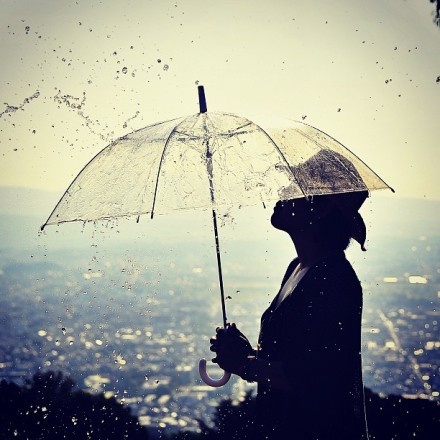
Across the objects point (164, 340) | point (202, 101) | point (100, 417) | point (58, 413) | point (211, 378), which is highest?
point (164, 340)

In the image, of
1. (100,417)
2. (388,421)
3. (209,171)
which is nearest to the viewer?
(209,171)

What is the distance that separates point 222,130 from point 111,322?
14740 centimetres

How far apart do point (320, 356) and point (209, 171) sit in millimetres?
1151

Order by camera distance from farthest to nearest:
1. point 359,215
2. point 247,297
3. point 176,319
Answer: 1. point 247,297
2. point 176,319
3. point 359,215

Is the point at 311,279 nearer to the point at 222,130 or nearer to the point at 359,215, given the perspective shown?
the point at 359,215

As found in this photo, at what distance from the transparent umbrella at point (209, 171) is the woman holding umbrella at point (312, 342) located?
0.61ft

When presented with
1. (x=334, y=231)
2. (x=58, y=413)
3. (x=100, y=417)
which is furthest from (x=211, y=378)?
(x=100, y=417)

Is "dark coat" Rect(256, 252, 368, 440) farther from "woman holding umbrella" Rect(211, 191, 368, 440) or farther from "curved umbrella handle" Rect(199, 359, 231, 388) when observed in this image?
"curved umbrella handle" Rect(199, 359, 231, 388)

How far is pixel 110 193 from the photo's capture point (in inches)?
145

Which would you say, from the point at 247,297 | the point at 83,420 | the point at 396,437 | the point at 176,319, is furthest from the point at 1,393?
the point at 247,297

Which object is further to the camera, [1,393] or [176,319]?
[176,319]

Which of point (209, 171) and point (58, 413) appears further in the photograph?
point (58, 413)

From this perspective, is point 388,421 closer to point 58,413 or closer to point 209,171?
point 58,413

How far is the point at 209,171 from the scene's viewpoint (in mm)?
3531
